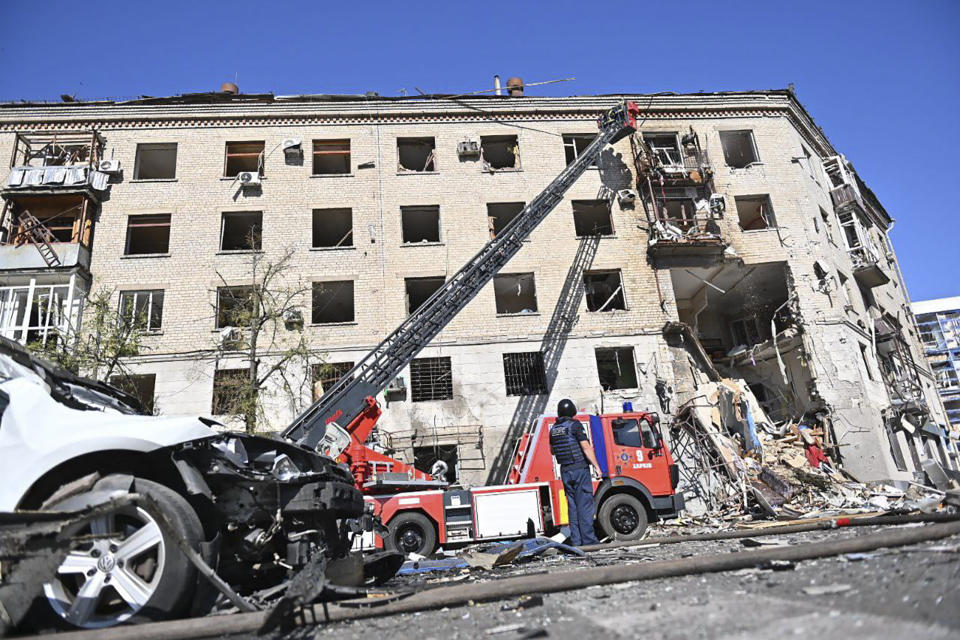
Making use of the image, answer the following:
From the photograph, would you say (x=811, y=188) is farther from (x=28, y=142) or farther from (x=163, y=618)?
(x=28, y=142)

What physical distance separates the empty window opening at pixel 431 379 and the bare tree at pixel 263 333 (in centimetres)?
360

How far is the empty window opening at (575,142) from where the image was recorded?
23984mm

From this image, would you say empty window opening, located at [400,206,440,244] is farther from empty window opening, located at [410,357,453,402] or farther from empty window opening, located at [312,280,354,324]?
empty window opening, located at [410,357,453,402]

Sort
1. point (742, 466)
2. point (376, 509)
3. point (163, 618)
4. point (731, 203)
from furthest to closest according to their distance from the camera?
point (731, 203), point (742, 466), point (376, 509), point (163, 618)

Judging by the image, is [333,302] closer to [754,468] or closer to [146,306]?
[146,306]

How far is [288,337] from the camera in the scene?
20.1 m

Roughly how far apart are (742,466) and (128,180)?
22.9 meters

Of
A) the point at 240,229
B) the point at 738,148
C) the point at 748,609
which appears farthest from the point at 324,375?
the point at 738,148

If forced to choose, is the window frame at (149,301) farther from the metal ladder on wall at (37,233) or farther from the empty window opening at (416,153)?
the empty window opening at (416,153)

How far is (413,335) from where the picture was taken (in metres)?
12.6

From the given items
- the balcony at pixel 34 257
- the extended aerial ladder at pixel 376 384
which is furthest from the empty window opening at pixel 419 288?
the balcony at pixel 34 257

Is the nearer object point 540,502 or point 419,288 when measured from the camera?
point 540,502

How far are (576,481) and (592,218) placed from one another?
667 inches

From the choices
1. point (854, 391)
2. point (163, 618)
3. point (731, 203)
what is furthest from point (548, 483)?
point (731, 203)
